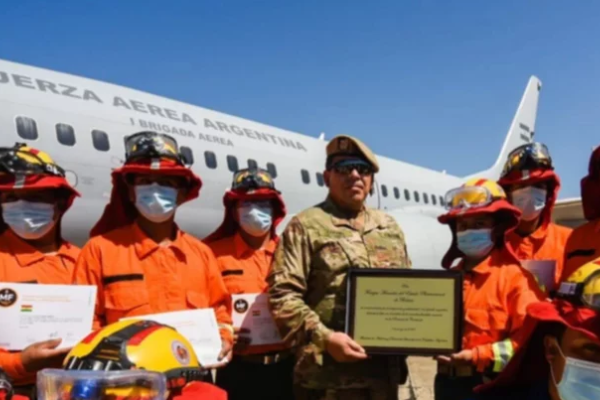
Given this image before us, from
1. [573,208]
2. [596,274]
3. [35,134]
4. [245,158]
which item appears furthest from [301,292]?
[573,208]

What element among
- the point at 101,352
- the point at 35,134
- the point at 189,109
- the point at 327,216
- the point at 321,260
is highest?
the point at 189,109

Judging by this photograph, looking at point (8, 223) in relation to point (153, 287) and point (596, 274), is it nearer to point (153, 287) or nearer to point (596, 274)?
point (153, 287)

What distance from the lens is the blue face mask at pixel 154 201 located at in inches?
137

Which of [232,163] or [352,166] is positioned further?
[232,163]

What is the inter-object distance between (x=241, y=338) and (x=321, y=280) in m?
0.78

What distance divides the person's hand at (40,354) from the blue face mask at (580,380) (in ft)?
7.10

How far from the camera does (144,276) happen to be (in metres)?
3.35

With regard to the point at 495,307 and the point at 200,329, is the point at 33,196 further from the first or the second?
the point at 495,307

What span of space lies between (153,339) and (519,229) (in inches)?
128

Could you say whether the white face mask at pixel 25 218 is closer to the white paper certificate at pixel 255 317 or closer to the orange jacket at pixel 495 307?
the white paper certificate at pixel 255 317

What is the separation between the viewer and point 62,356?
9.64 ft

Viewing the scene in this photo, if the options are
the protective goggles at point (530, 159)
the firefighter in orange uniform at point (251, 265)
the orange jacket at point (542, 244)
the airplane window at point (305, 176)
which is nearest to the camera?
the firefighter in orange uniform at point (251, 265)

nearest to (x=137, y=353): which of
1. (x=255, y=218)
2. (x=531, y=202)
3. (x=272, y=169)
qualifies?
(x=255, y=218)

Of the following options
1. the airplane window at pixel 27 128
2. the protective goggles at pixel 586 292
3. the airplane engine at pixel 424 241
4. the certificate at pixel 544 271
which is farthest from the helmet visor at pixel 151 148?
the airplane window at pixel 27 128
